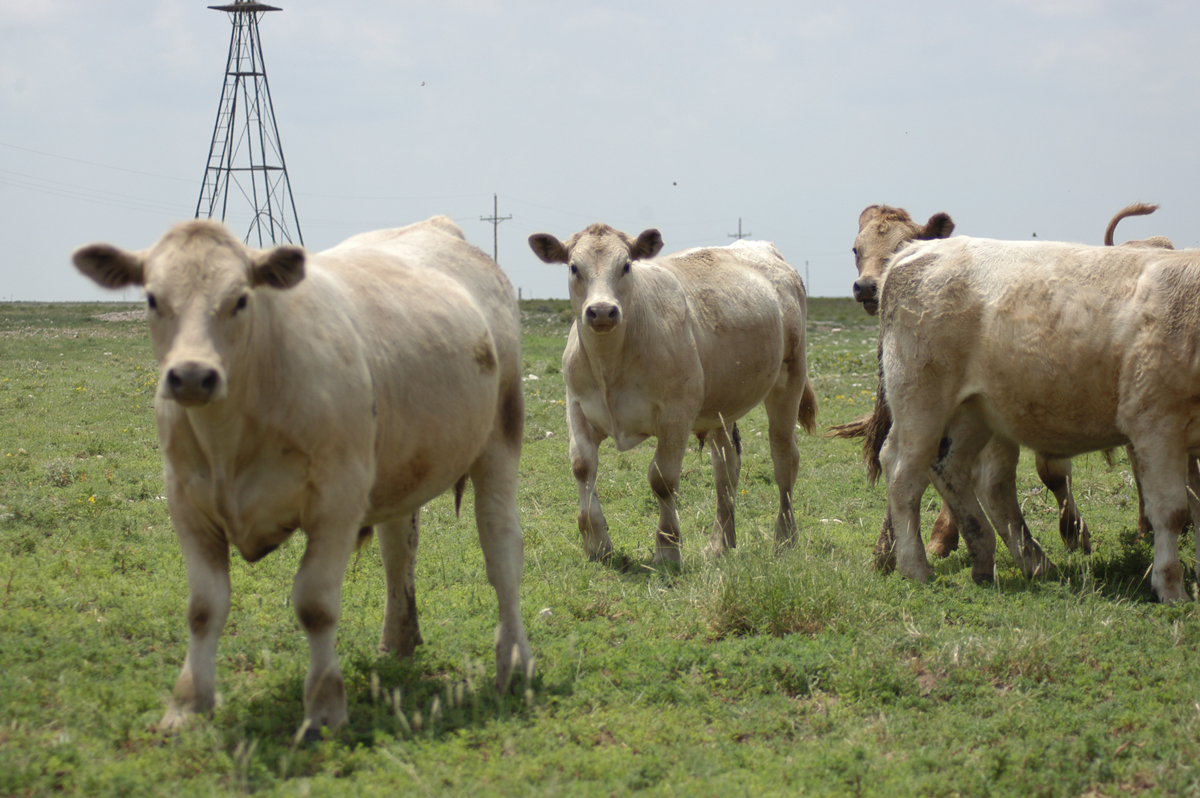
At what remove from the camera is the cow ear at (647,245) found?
862 cm

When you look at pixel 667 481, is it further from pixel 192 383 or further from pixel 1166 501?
pixel 192 383

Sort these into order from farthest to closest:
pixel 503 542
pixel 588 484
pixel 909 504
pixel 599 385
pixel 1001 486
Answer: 1. pixel 599 385
2. pixel 588 484
3. pixel 1001 486
4. pixel 909 504
5. pixel 503 542

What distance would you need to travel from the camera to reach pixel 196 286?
409 centimetres

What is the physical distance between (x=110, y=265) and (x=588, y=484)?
4.66 metres

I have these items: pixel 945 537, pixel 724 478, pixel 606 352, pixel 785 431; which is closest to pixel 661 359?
pixel 606 352

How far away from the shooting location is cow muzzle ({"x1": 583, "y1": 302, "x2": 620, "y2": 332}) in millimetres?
7637

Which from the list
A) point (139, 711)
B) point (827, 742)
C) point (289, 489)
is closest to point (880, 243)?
point (827, 742)

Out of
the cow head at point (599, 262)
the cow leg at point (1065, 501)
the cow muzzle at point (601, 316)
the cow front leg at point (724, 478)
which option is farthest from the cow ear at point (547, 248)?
the cow leg at point (1065, 501)

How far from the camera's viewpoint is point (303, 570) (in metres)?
4.43

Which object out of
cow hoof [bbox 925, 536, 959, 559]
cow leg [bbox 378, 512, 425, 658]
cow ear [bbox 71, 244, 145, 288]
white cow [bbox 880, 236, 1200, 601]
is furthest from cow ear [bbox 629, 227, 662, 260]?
cow ear [bbox 71, 244, 145, 288]

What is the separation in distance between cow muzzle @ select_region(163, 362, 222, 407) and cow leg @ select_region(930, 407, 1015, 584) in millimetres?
5752

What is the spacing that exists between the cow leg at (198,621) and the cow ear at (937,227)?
24.2 ft

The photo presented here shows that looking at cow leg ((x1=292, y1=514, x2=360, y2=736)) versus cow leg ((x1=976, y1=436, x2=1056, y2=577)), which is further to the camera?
cow leg ((x1=976, y1=436, x2=1056, y2=577))

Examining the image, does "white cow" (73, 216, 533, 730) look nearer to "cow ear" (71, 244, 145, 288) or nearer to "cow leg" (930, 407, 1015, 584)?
"cow ear" (71, 244, 145, 288)
